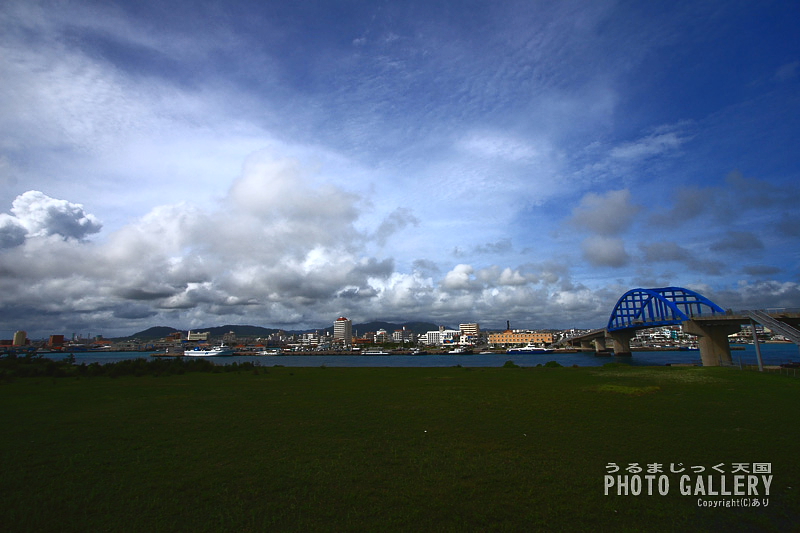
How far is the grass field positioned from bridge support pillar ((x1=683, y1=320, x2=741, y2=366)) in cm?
3646

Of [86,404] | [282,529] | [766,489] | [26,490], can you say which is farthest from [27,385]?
[766,489]

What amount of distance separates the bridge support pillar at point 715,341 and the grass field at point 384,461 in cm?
3646

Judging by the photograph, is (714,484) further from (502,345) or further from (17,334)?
(17,334)

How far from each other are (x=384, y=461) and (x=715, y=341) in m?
55.5

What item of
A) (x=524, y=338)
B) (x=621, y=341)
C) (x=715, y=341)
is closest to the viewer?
(x=715, y=341)

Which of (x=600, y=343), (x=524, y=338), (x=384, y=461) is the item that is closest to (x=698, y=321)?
(x=384, y=461)

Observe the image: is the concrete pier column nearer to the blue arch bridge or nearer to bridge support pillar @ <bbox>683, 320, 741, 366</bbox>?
the blue arch bridge

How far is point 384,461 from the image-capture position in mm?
9953

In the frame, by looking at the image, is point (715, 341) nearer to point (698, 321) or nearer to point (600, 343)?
point (698, 321)

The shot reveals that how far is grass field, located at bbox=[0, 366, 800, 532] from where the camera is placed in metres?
6.85

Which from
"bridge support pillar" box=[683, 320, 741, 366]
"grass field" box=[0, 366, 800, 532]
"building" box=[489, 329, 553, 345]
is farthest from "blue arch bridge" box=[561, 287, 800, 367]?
"building" box=[489, 329, 553, 345]

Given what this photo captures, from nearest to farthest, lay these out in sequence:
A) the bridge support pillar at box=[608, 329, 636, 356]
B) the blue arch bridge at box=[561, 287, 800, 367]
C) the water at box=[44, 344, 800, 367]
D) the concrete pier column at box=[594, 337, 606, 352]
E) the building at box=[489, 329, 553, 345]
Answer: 1. the blue arch bridge at box=[561, 287, 800, 367]
2. the water at box=[44, 344, 800, 367]
3. the bridge support pillar at box=[608, 329, 636, 356]
4. the concrete pier column at box=[594, 337, 606, 352]
5. the building at box=[489, 329, 553, 345]

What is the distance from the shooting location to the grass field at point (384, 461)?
685 centimetres

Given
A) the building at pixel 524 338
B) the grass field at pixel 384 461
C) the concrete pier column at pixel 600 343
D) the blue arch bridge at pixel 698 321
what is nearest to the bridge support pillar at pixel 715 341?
the blue arch bridge at pixel 698 321
